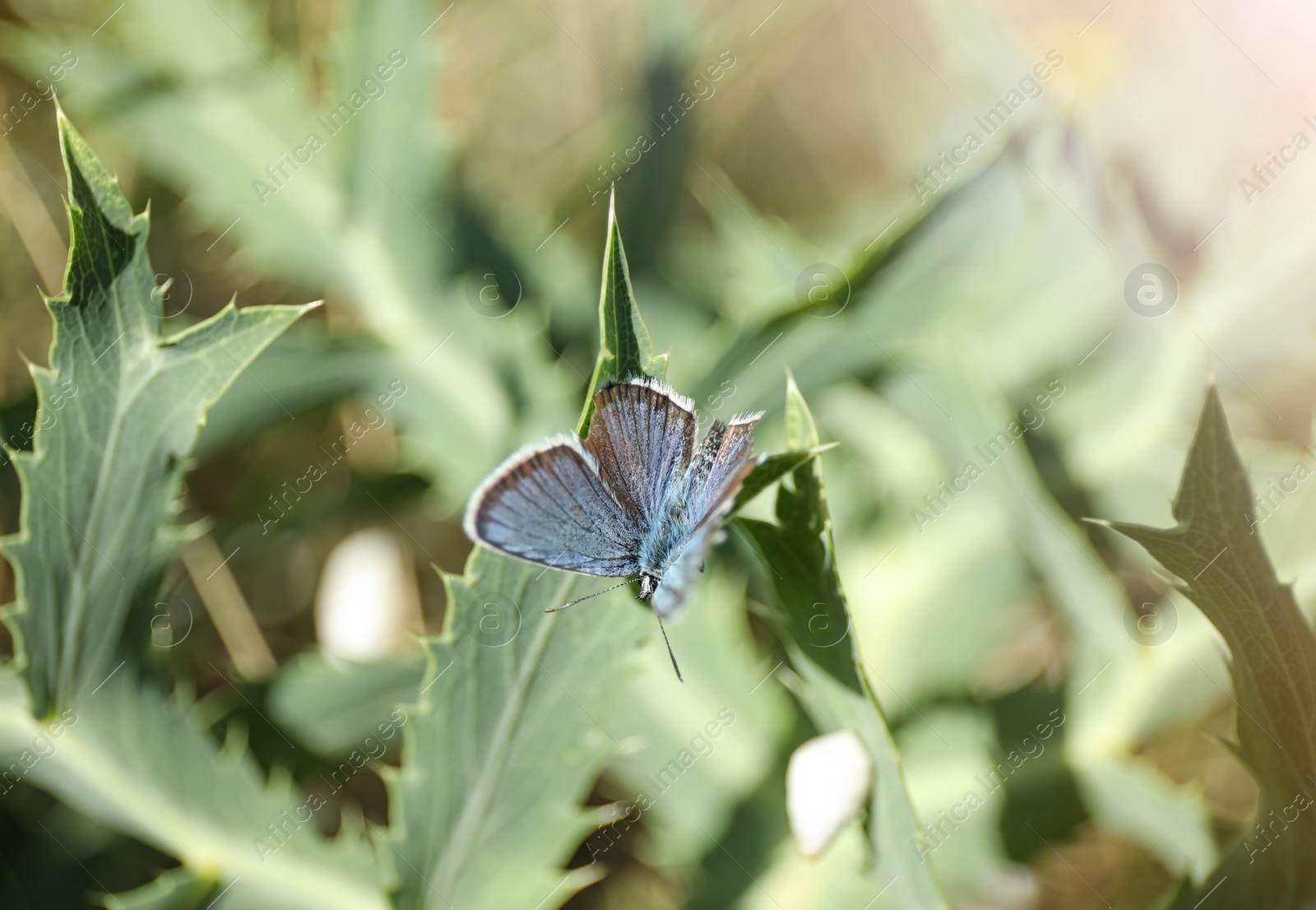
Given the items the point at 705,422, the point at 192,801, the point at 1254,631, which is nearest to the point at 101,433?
the point at 192,801

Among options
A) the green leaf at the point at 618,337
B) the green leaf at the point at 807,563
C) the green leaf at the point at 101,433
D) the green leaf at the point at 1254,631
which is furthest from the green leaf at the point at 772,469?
the green leaf at the point at 101,433

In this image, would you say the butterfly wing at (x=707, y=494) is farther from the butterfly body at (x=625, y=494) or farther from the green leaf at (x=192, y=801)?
the green leaf at (x=192, y=801)

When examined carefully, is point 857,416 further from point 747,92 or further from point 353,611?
point 747,92

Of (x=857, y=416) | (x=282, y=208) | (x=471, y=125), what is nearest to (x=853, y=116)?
(x=471, y=125)

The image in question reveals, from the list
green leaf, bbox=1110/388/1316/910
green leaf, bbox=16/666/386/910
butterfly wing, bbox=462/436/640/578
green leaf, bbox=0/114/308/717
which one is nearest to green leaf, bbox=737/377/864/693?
butterfly wing, bbox=462/436/640/578

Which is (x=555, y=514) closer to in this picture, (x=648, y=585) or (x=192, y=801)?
(x=648, y=585)
